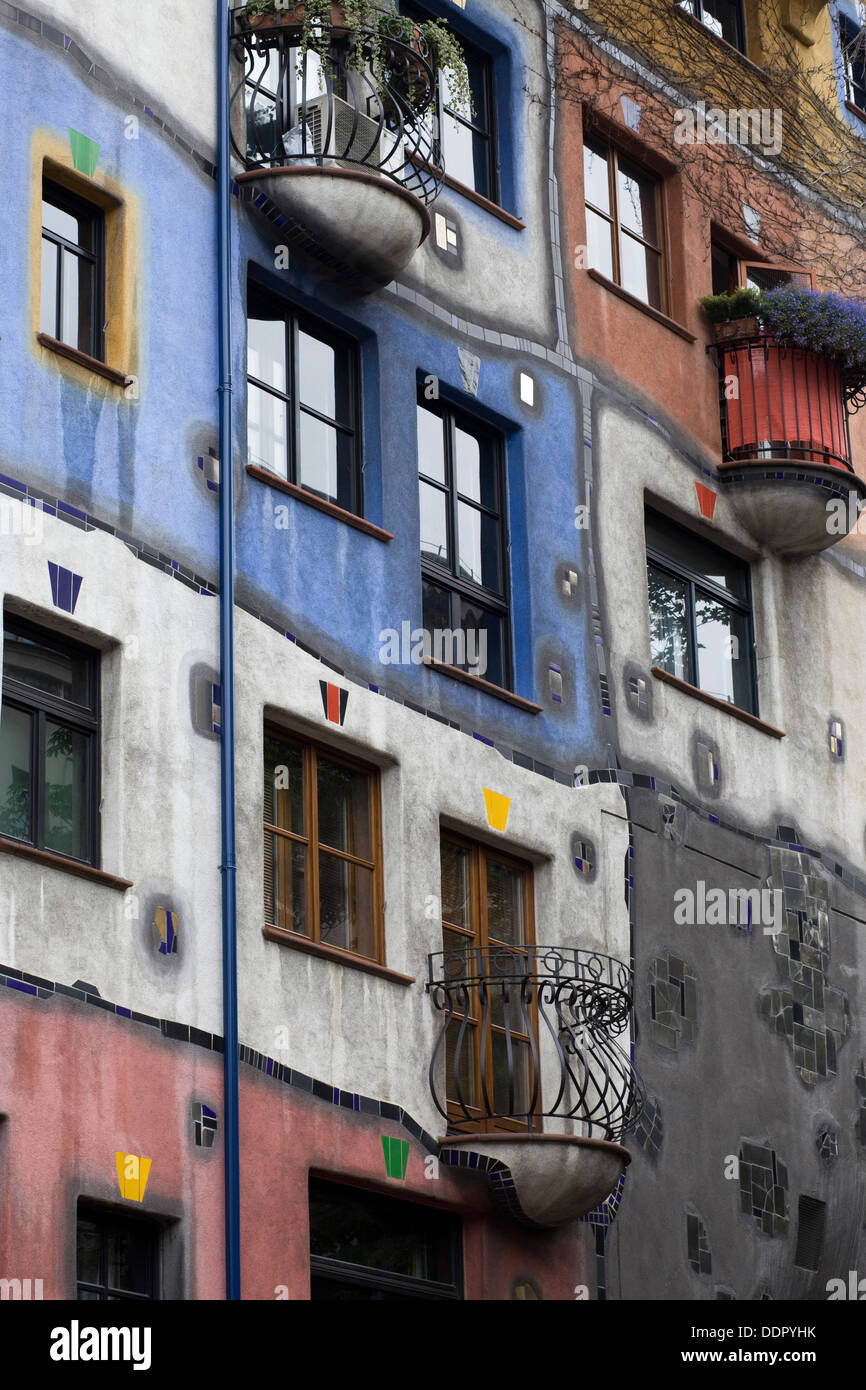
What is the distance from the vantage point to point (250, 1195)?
51.3 ft

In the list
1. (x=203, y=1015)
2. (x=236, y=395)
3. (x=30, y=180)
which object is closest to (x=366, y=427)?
(x=236, y=395)

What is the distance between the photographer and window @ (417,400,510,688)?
19.2 meters

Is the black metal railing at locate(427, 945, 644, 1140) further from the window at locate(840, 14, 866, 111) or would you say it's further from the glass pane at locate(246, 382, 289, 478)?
the window at locate(840, 14, 866, 111)

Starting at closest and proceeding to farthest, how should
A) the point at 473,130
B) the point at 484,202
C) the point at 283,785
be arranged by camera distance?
the point at 283,785 < the point at 484,202 < the point at 473,130

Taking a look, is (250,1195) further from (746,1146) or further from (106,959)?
(746,1146)

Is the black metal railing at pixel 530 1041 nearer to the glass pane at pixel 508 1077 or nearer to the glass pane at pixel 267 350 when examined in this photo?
the glass pane at pixel 508 1077

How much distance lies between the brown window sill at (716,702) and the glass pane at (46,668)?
6.14 metres

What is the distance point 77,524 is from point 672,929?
641 centimetres

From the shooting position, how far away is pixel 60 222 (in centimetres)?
1684

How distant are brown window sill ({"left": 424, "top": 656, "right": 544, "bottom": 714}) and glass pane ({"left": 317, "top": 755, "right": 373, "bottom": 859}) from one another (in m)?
1.02

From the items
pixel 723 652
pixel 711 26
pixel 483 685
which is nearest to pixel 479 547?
pixel 483 685

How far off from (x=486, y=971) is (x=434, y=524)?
3461mm

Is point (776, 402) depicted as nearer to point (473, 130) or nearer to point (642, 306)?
point (642, 306)

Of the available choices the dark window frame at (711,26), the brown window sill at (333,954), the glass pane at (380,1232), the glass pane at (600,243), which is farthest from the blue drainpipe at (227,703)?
the dark window frame at (711,26)
